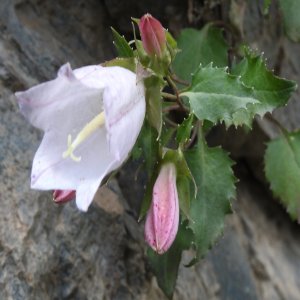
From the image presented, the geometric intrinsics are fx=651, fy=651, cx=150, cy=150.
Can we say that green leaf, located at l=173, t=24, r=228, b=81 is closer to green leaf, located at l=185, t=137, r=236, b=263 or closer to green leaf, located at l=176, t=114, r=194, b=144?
green leaf, located at l=185, t=137, r=236, b=263

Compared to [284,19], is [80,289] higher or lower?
lower

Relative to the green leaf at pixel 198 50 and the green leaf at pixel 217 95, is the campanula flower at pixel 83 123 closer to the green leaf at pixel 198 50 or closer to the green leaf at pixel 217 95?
the green leaf at pixel 217 95

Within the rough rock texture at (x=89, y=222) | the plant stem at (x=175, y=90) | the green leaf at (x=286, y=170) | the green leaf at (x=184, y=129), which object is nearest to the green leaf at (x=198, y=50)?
the rough rock texture at (x=89, y=222)

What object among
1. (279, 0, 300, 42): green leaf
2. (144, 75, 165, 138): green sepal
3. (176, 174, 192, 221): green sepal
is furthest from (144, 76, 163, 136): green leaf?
(279, 0, 300, 42): green leaf

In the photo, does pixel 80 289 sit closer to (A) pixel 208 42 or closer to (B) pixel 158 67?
(B) pixel 158 67

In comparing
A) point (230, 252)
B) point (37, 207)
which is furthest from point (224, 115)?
point (230, 252)

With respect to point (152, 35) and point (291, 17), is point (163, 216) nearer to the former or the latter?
point (152, 35)

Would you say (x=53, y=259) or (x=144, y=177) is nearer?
(x=53, y=259)
